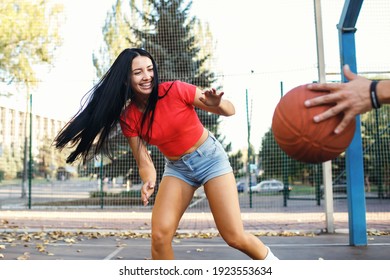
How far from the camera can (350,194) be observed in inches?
213

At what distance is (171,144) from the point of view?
10.1 feet

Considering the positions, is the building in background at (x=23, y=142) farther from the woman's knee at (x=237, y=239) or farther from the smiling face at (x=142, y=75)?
the woman's knee at (x=237, y=239)

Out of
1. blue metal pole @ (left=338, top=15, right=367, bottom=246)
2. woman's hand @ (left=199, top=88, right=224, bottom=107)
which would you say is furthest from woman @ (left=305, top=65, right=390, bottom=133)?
blue metal pole @ (left=338, top=15, right=367, bottom=246)

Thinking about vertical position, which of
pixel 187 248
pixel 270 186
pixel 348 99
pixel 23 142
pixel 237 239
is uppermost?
pixel 23 142

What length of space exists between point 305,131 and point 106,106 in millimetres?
1655

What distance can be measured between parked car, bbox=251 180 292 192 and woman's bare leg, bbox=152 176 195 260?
374 inches

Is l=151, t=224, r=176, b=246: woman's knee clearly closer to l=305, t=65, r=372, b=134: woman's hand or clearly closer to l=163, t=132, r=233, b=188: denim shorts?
l=163, t=132, r=233, b=188: denim shorts

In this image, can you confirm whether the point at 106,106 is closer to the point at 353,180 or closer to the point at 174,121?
the point at 174,121

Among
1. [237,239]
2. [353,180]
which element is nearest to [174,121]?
[237,239]

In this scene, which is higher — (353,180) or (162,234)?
(353,180)

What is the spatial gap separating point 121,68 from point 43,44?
13.5m

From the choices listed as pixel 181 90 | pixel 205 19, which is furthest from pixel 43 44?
pixel 181 90

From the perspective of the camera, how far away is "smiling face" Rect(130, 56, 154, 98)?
3.08 meters
